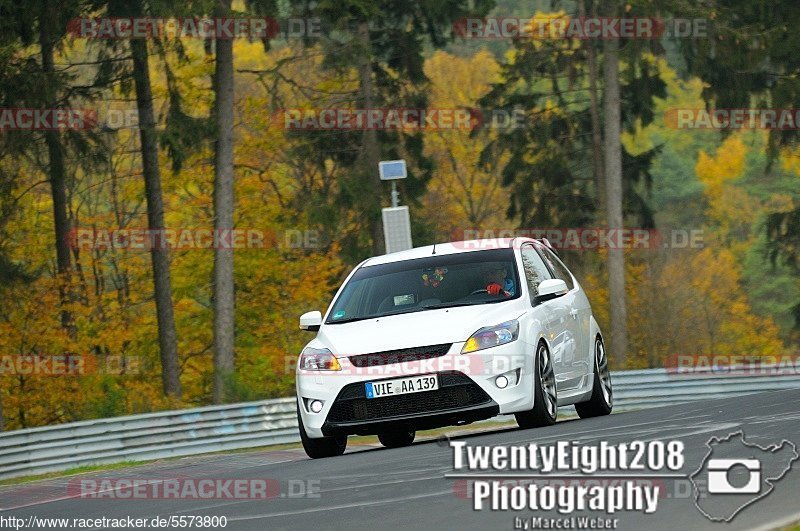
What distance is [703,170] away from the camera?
9269 cm

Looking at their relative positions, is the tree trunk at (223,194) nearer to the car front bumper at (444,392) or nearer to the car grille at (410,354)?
the car front bumper at (444,392)

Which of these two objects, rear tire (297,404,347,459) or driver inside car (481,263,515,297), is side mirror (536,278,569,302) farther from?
rear tire (297,404,347,459)

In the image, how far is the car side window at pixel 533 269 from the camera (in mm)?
14055

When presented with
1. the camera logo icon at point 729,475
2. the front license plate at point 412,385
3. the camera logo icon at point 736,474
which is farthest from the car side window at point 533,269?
the camera logo icon at point 729,475

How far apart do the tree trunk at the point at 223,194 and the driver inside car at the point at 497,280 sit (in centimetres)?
1786

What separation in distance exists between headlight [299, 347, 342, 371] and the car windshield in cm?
65

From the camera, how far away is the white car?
500 inches

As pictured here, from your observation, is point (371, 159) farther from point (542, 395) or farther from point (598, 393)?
point (542, 395)

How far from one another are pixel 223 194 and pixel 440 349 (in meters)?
19.8

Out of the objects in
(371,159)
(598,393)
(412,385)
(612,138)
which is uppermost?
(612,138)

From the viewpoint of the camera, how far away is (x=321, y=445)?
13547mm

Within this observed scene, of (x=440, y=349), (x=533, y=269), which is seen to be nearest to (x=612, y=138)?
(x=533, y=269)

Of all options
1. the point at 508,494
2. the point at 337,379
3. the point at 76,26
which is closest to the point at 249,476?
the point at 337,379

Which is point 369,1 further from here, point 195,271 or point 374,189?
point 195,271
